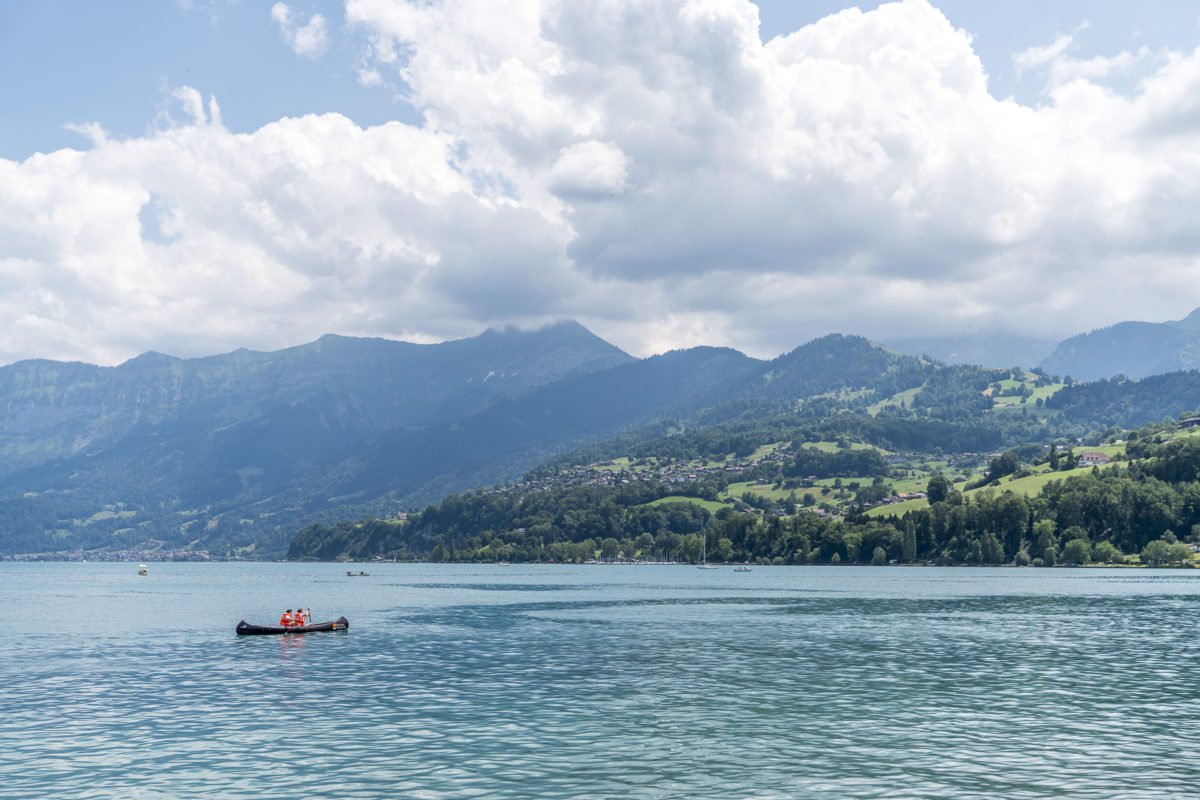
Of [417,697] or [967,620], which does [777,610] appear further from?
[417,697]

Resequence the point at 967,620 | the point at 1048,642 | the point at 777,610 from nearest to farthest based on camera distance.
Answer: the point at 1048,642 → the point at 967,620 → the point at 777,610

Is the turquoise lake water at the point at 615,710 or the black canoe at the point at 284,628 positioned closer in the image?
the turquoise lake water at the point at 615,710

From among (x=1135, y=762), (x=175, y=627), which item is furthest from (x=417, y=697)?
(x=175, y=627)

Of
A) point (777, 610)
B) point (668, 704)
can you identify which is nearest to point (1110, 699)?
point (668, 704)

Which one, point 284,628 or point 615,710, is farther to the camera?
point 284,628

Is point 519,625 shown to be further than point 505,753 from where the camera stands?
→ Yes

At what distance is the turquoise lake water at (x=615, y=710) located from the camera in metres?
39.8

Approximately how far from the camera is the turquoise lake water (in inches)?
1566

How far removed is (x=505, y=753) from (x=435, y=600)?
135331 mm

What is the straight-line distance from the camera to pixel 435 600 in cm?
17625

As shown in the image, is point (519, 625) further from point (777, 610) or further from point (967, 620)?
point (967, 620)

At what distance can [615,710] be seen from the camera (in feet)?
185

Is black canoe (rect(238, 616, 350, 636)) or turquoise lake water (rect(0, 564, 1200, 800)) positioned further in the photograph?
black canoe (rect(238, 616, 350, 636))

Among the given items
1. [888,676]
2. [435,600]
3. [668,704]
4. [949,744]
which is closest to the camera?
[949,744]
